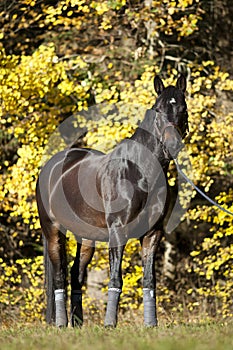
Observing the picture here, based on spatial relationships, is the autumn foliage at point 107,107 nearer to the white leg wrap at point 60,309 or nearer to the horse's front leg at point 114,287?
the white leg wrap at point 60,309

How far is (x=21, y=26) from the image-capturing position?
1177 centimetres

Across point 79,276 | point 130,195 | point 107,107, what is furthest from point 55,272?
point 107,107

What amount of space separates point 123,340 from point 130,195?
1812mm

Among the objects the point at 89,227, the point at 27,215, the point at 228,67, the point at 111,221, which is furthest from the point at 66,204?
the point at 228,67

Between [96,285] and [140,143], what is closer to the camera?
[140,143]

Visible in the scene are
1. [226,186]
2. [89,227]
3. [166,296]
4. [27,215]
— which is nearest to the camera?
[89,227]

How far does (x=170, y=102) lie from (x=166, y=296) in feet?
20.6

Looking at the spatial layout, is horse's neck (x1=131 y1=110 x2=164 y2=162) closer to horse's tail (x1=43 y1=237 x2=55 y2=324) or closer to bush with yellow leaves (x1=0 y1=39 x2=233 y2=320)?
horse's tail (x1=43 y1=237 x2=55 y2=324)

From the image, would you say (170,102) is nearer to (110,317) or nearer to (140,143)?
(140,143)

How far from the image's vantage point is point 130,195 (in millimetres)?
5699

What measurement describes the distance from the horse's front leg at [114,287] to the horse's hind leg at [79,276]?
97 centimetres

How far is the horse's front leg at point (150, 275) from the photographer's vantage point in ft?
18.8

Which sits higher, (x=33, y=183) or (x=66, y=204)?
(x=33, y=183)

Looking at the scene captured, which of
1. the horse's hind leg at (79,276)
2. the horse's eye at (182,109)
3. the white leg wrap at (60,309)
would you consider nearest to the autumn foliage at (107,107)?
the horse's hind leg at (79,276)
